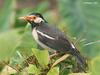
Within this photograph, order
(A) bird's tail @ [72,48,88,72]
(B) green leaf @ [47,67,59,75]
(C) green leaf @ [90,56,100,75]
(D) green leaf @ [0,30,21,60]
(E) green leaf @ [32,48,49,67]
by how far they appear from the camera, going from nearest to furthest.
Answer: (C) green leaf @ [90,56,100,75]
(B) green leaf @ [47,67,59,75]
(E) green leaf @ [32,48,49,67]
(A) bird's tail @ [72,48,88,72]
(D) green leaf @ [0,30,21,60]

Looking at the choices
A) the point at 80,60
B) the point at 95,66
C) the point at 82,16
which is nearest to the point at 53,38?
the point at 80,60

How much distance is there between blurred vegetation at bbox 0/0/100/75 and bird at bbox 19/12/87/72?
0.06m

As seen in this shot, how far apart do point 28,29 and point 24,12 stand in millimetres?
2853

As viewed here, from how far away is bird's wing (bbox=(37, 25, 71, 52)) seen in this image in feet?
15.2


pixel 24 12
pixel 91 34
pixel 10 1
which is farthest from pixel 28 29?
pixel 24 12

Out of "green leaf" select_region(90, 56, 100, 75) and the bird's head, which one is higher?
"green leaf" select_region(90, 56, 100, 75)

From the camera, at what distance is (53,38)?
4.78 meters

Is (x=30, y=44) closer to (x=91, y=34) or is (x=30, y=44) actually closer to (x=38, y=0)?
(x=91, y=34)

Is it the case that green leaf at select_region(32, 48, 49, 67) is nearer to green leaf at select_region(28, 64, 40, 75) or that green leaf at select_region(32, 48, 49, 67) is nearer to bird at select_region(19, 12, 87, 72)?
green leaf at select_region(28, 64, 40, 75)

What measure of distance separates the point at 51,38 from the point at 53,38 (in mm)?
28

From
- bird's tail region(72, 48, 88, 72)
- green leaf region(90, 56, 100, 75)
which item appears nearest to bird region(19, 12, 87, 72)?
bird's tail region(72, 48, 88, 72)

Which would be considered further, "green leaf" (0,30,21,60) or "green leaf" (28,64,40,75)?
"green leaf" (0,30,21,60)

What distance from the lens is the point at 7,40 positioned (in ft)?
19.6

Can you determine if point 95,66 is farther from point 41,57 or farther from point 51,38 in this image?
point 51,38
